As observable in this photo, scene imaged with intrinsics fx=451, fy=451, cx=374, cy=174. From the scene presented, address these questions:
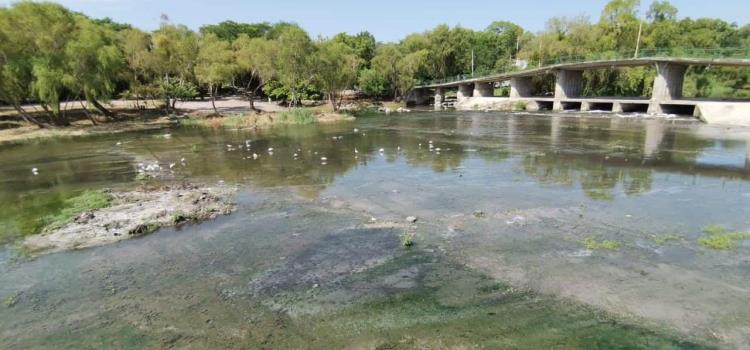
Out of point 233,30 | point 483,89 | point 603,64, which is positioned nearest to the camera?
point 603,64

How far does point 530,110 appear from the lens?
62688mm

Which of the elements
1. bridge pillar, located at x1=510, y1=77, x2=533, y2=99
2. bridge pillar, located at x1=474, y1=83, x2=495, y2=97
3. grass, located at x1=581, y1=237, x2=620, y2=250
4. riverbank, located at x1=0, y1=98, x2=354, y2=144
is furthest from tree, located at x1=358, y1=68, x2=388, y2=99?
grass, located at x1=581, y1=237, x2=620, y2=250

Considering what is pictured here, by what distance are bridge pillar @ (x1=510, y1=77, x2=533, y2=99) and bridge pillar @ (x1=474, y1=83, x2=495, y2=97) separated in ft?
21.0

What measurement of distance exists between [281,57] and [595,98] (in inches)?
1626

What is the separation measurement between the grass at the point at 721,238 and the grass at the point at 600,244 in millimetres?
2350

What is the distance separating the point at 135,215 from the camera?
15.6 m

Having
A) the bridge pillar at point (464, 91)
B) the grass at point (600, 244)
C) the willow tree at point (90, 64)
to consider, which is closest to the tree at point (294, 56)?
the willow tree at point (90, 64)

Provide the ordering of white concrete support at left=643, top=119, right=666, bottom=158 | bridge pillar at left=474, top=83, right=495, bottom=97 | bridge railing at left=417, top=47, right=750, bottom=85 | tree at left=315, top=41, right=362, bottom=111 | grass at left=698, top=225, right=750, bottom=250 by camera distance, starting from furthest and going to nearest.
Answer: bridge pillar at left=474, top=83, right=495, bottom=97 < tree at left=315, top=41, right=362, bottom=111 < bridge railing at left=417, top=47, right=750, bottom=85 < white concrete support at left=643, top=119, right=666, bottom=158 < grass at left=698, top=225, right=750, bottom=250

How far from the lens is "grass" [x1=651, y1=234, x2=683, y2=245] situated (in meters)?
12.4

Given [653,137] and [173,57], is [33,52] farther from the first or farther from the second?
[653,137]

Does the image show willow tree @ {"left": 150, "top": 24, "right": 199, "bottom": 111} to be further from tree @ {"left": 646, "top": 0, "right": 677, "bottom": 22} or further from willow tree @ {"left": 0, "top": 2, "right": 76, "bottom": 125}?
tree @ {"left": 646, "top": 0, "right": 677, "bottom": 22}

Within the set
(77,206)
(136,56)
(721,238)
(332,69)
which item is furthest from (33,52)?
(721,238)

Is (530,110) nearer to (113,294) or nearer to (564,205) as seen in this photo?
(564,205)

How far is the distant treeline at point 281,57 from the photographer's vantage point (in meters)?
38.5
